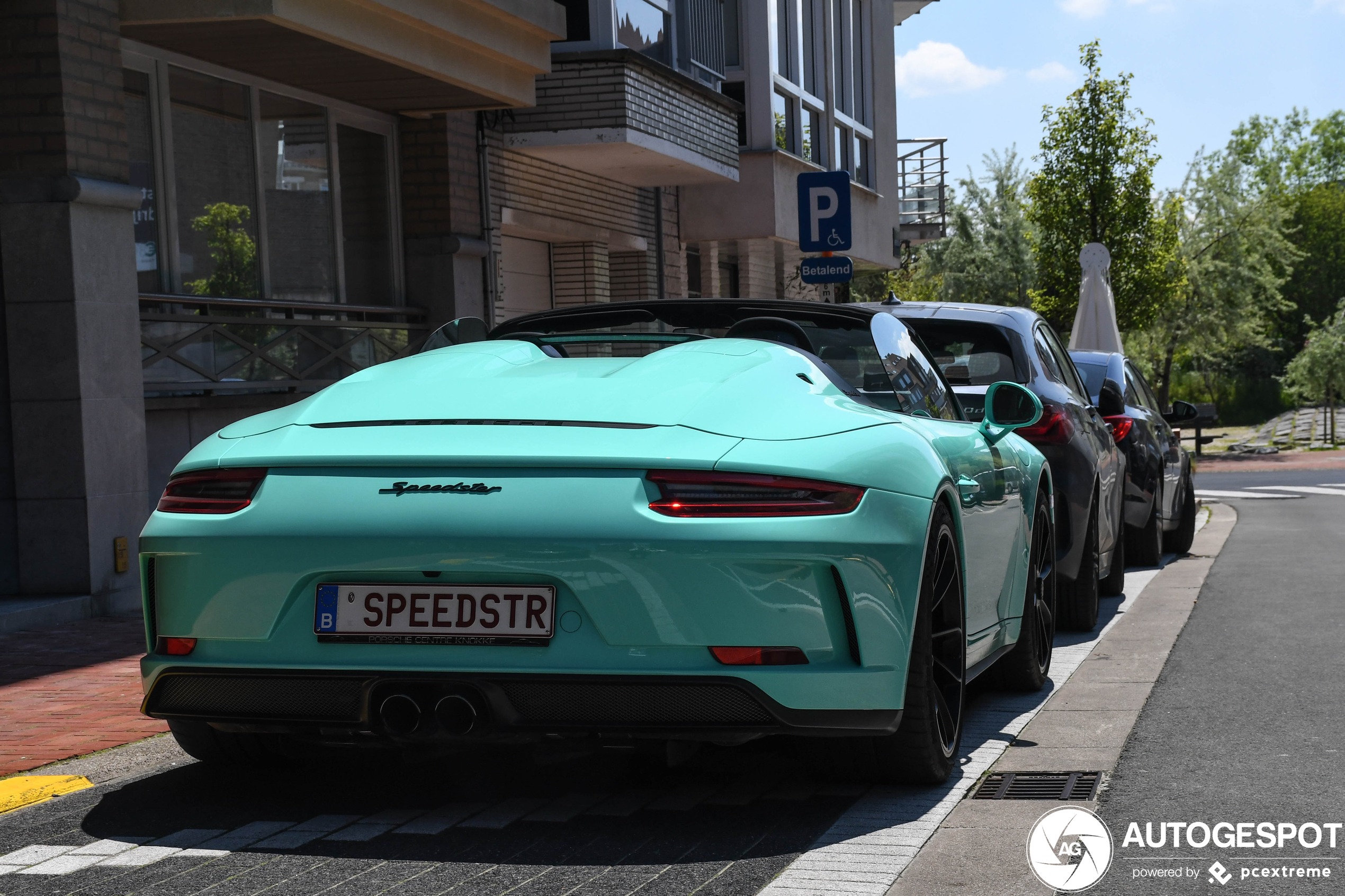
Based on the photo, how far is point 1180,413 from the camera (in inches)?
503

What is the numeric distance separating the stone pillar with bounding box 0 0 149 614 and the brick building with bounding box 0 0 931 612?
0.5 inches

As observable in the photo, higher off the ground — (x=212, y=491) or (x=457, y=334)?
(x=457, y=334)

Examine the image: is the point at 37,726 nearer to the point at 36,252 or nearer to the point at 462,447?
the point at 462,447

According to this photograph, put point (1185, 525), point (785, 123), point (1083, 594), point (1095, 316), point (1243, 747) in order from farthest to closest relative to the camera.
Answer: point (785, 123) → point (1095, 316) → point (1185, 525) → point (1083, 594) → point (1243, 747)

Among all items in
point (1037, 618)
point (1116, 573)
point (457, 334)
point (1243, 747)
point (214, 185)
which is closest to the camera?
point (1243, 747)

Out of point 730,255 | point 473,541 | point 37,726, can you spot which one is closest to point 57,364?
point 37,726

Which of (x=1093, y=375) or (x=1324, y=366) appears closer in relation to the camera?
(x=1093, y=375)

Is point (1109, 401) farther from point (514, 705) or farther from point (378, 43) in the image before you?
point (514, 705)

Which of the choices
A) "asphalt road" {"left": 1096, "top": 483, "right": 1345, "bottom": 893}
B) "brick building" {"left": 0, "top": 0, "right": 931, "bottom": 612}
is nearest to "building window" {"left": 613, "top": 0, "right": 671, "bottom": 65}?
"brick building" {"left": 0, "top": 0, "right": 931, "bottom": 612}

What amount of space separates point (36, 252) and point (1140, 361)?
1747 inches

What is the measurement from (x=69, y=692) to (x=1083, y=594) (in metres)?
4.57

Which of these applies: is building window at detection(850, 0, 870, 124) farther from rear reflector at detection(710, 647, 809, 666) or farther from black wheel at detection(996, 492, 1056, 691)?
rear reflector at detection(710, 647, 809, 666)

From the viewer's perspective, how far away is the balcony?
1521 centimetres

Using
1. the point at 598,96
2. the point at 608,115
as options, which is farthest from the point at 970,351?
the point at 598,96
